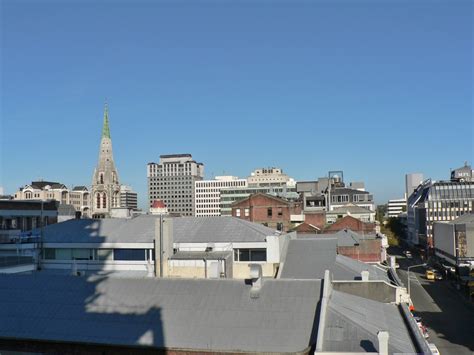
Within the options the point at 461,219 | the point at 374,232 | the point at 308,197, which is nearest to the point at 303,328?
the point at 374,232

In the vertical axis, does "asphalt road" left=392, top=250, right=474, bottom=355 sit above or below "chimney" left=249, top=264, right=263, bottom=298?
below

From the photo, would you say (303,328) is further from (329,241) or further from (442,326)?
(442,326)

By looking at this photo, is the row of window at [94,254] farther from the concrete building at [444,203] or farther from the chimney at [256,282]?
the concrete building at [444,203]

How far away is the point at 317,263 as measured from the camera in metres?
43.9

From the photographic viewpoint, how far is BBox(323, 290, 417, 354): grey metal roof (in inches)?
761

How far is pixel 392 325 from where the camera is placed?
24.1 meters

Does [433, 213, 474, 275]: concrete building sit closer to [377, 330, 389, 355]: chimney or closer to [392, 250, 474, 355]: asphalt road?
[392, 250, 474, 355]: asphalt road

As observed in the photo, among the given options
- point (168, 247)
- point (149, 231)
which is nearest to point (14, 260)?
point (149, 231)

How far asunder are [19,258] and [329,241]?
26873mm

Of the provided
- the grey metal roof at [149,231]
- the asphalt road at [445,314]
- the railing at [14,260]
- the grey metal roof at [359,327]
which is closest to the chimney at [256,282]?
the grey metal roof at [359,327]

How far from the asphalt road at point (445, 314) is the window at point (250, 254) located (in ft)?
59.4

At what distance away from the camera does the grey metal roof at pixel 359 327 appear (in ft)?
63.4

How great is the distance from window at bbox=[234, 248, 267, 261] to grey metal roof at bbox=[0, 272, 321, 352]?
55.0 ft

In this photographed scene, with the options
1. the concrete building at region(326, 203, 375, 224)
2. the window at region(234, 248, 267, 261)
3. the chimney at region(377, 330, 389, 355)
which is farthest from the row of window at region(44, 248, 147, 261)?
the concrete building at region(326, 203, 375, 224)
